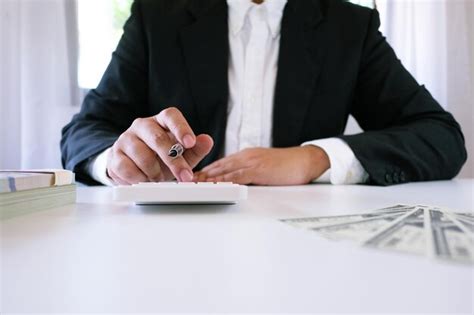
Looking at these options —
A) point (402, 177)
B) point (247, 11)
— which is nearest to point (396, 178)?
point (402, 177)

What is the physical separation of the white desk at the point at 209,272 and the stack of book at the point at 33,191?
1.2 inches

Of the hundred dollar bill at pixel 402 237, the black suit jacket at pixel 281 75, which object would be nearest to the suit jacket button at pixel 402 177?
the black suit jacket at pixel 281 75

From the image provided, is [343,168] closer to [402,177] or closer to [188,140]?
[402,177]

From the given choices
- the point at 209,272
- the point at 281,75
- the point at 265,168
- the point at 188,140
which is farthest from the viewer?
the point at 281,75

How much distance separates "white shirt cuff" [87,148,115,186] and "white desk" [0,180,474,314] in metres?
0.39

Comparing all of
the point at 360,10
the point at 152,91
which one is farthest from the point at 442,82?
the point at 152,91

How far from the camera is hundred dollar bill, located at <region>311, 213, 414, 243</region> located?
0.80ft

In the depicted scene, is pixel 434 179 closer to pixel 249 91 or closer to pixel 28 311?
pixel 249 91

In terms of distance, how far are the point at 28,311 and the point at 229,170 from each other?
557 millimetres

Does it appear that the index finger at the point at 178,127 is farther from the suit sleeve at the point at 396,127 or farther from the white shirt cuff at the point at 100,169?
the suit sleeve at the point at 396,127

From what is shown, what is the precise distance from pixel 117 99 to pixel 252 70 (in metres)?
0.34

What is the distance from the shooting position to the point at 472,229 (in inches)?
10.3

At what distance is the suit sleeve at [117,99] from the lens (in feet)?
2.81

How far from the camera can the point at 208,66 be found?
998 millimetres
